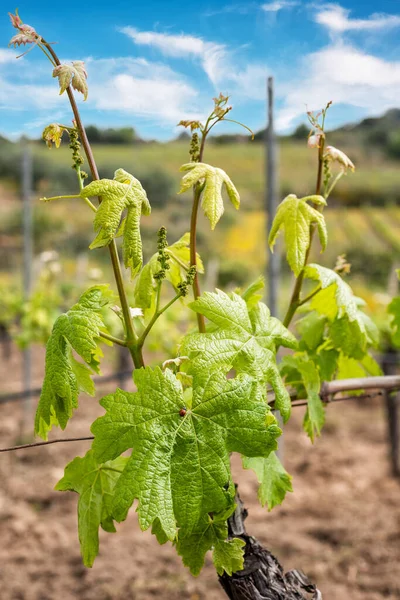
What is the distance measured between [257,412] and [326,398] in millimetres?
505

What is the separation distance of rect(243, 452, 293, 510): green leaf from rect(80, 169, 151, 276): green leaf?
0.57 metres

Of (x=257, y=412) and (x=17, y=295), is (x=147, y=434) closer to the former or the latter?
(x=257, y=412)

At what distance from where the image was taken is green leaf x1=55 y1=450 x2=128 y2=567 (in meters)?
Answer: 1.26

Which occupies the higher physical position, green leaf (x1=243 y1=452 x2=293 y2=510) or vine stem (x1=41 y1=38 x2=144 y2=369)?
vine stem (x1=41 y1=38 x2=144 y2=369)

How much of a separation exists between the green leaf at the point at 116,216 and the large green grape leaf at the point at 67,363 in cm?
14

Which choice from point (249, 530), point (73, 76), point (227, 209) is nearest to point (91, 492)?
point (73, 76)

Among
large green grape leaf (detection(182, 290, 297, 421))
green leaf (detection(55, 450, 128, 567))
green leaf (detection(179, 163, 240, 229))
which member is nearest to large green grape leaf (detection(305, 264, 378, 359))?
large green grape leaf (detection(182, 290, 297, 421))

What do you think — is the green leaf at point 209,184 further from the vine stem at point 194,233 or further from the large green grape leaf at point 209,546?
the large green grape leaf at point 209,546

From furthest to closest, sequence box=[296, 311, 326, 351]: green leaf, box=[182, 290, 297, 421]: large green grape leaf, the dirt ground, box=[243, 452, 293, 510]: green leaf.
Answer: the dirt ground → box=[296, 311, 326, 351]: green leaf → box=[243, 452, 293, 510]: green leaf → box=[182, 290, 297, 421]: large green grape leaf

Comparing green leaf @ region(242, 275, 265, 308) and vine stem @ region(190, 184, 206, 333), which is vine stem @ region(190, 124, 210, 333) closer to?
vine stem @ region(190, 184, 206, 333)

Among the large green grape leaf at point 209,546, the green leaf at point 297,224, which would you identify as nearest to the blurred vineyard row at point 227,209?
the green leaf at point 297,224

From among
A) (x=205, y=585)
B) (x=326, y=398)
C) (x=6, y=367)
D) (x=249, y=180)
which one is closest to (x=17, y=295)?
(x=6, y=367)

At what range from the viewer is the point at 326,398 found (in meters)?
1.49

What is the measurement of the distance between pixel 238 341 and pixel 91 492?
1.58 feet
